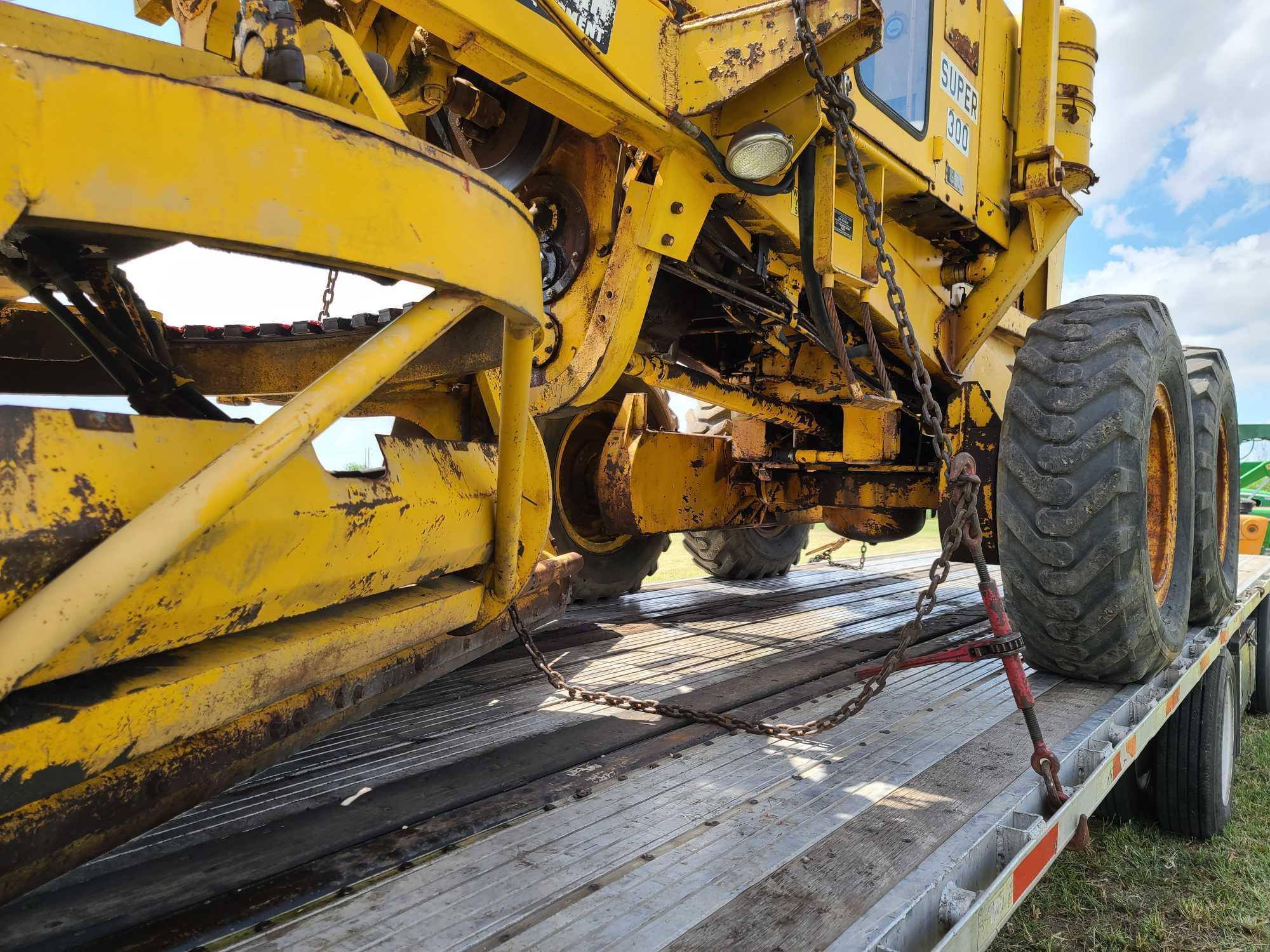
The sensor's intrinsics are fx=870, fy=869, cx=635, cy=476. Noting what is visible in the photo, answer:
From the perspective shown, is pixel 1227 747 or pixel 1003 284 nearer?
pixel 1227 747

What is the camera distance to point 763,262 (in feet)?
10.4

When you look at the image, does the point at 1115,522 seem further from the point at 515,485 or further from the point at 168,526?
the point at 168,526

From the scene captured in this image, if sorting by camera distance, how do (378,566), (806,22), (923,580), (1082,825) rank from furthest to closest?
(923,580) < (806,22) < (1082,825) < (378,566)

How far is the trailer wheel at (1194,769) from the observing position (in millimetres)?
3246

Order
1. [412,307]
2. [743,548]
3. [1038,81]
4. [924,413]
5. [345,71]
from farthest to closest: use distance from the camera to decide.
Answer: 1. [743,548]
2. [1038,81]
3. [924,413]
4. [345,71]
5. [412,307]

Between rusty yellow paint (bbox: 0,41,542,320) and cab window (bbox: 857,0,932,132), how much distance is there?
255 cm

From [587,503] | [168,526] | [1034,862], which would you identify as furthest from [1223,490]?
[168,526]

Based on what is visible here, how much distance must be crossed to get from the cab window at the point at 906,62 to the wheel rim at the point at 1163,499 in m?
1.58

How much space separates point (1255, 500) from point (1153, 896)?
740cm

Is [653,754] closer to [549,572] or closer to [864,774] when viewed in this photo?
[864,774]

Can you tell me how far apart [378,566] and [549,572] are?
1.55 meters

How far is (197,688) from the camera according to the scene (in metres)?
1.17

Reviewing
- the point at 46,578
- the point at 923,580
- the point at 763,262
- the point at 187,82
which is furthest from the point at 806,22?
the point at 923,580

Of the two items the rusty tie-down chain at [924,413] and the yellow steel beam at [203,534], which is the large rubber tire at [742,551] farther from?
the yellow steel beam at [203,534]
